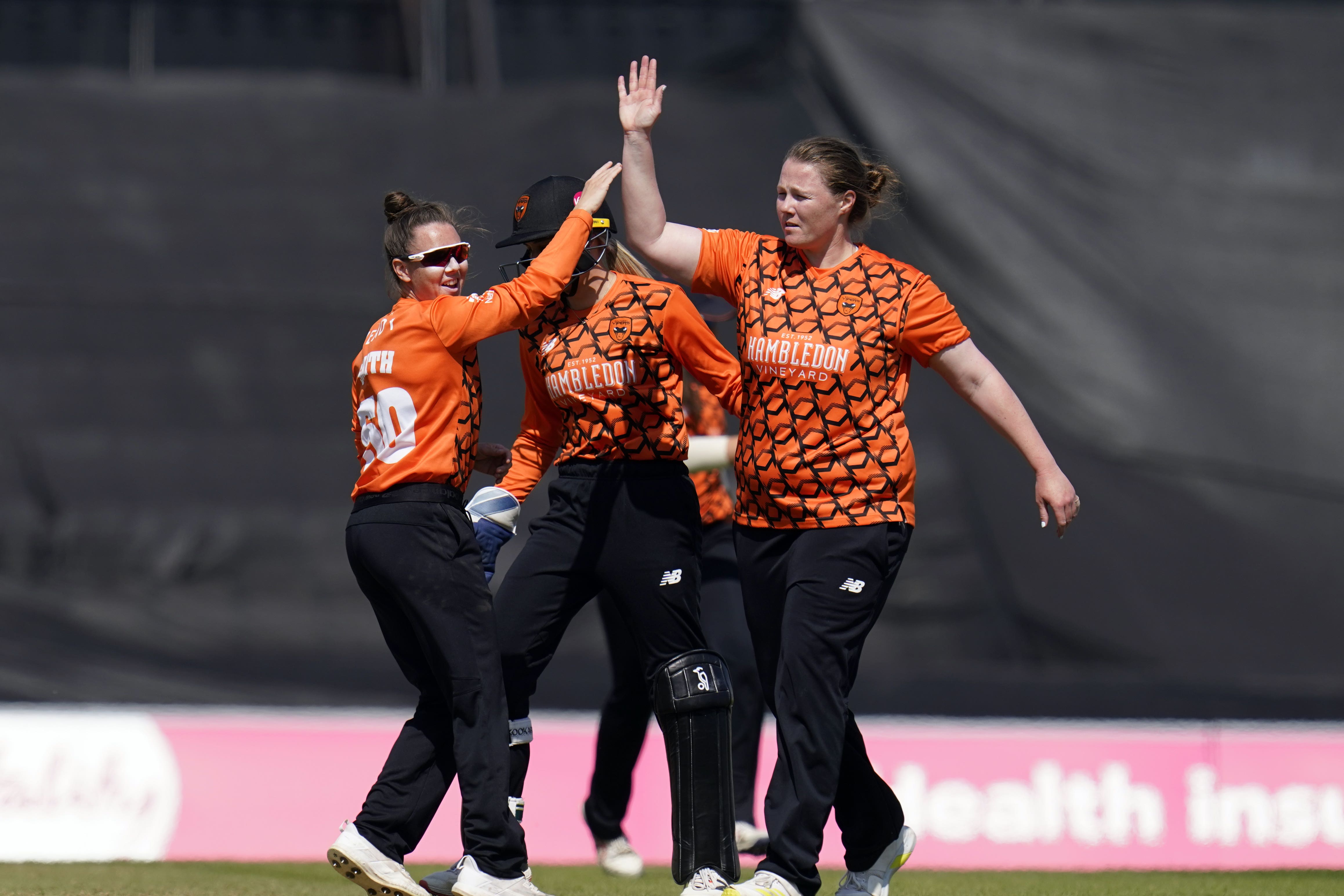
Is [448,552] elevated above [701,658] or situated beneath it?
elevated above

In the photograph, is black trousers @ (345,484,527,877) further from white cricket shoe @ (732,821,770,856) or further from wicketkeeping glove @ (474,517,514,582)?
white cricket shoe @ (732,821,770,856)

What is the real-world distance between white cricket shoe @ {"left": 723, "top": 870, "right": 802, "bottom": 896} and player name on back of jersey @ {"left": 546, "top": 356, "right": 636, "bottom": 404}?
110 cm

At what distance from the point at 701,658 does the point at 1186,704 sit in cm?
284

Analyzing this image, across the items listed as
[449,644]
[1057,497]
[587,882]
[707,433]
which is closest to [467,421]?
[449,644]

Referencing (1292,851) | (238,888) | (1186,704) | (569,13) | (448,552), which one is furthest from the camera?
(569,13)

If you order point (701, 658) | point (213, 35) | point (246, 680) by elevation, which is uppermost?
point (213, 35)

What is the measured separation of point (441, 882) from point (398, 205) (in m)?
1.56

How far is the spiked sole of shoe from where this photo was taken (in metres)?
3.14

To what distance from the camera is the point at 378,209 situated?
266 inches

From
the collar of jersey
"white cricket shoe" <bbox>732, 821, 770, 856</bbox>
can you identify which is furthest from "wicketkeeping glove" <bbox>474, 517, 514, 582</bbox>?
"white cricket shoe" <bbox>732, 821, 770, 856</bbox>

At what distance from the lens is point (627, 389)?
3391 mm

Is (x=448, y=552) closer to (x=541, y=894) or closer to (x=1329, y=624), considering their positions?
(x=541, y=894)

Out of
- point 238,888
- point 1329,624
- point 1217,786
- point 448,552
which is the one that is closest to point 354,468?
point 238,888

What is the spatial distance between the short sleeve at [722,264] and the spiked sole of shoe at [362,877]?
146 cm
